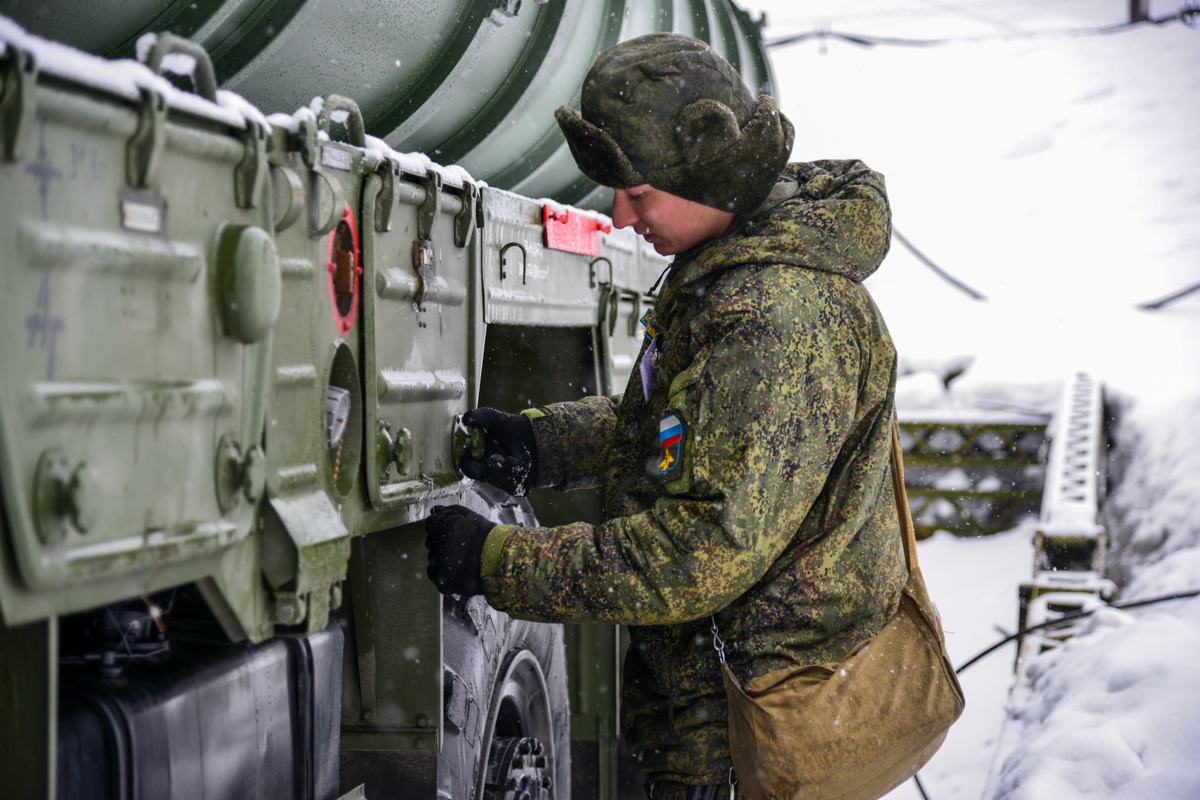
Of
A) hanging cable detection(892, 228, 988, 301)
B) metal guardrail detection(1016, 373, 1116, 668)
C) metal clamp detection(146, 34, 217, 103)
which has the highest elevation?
hanging cable detection(892, 228, 988, 301)

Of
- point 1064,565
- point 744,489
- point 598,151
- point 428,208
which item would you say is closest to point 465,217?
point 428,208

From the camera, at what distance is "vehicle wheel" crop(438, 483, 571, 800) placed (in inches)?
93.5

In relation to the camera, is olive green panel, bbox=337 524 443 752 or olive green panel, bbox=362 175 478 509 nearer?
olive green panel, bbox=362 175 478 509

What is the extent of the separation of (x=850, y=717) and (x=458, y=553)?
0.78 metres

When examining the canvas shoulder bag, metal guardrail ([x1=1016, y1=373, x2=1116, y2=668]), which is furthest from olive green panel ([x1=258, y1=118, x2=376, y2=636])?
metal guardrail ([x1=1016, y1=373, x2=1116, y2=668])

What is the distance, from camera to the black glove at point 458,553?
6.64 feet

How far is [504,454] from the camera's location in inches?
94.7

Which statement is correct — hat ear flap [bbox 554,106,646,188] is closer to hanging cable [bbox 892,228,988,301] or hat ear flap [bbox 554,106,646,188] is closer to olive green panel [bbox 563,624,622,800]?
olive green panel [bbox 563,624,622,800]

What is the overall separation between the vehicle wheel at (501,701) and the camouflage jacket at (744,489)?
0.34 meters

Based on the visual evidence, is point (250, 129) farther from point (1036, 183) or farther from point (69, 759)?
point (1036, 183)

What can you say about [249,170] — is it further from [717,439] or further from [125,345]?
[717,439]

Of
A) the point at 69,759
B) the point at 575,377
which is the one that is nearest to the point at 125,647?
the point at 69,759

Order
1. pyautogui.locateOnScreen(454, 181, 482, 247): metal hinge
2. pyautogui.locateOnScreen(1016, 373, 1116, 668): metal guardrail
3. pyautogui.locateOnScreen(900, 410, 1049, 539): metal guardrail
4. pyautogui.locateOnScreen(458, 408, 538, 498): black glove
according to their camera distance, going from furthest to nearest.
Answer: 1. pyautogui.locateOnScreen(900, 410, 1049, 539): metal guardrail
2. pyautogui.locateOnScreen(1016, 373, 1116, 668): metal guardrail
3. pyautogui.locateOnScreen(458, 408, 538, 498): black glove
4. pyautogui.locateOnScreen(454, 181, 482, 247): metal hinge

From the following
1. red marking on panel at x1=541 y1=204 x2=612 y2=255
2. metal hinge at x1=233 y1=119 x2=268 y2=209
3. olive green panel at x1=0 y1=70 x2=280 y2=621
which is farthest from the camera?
red marking on panel at x1=541 y1=204 x2=612 y2=255
